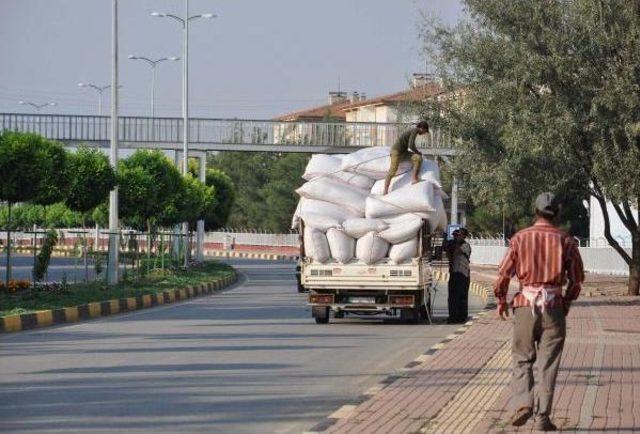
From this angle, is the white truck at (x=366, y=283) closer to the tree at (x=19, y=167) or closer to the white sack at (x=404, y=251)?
the white sack at (x=404, y=251)

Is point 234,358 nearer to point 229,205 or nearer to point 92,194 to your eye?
point 92,194

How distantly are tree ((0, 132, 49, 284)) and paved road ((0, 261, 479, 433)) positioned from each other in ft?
13.9

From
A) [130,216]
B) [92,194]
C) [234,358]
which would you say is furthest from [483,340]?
[130,216]

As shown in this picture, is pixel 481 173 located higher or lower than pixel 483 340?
higher

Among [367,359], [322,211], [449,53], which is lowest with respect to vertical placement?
[367,359]

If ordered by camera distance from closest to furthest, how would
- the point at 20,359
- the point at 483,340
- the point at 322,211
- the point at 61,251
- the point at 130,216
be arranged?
the point at 20,359 → the point at 483,340 → the point at 322,211 → the point at 130,216 → the point at 61,251

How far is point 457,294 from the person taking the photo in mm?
26391

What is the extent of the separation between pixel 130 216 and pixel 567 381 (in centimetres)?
3452

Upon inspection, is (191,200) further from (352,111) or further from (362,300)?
(352,111)

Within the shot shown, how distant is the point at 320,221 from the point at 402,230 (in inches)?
55.2

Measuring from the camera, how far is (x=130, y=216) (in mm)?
47750

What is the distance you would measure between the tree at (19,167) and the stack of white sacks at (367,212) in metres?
6.76

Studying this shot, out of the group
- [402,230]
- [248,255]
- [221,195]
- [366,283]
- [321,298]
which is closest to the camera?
[402,230]

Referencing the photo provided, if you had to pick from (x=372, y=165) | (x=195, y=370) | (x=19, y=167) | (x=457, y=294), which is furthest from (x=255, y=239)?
(x=195, y=370)
